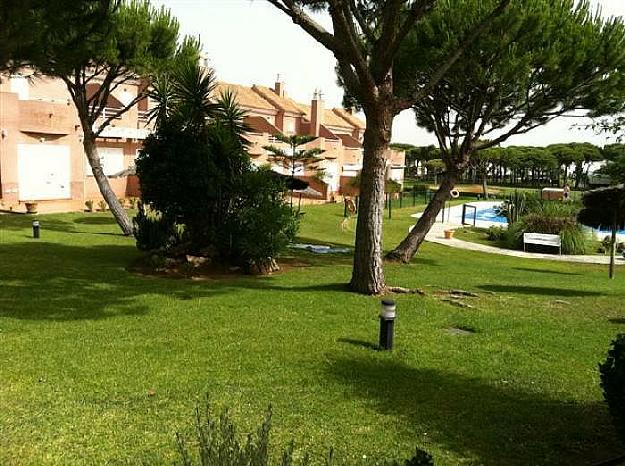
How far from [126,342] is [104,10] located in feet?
15.9

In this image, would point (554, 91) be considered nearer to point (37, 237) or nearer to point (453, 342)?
point (453, 342)

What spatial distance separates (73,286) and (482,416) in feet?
24.9

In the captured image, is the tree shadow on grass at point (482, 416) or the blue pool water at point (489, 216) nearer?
the tree shadow on grass at point (482, 416)

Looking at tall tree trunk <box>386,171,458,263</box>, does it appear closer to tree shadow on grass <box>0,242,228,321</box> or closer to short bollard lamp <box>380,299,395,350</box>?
tree shadow on grass <box>0,242,228,321</box>

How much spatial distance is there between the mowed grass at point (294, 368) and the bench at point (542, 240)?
11.6 meters

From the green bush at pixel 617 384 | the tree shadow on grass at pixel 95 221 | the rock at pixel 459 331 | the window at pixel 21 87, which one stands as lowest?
the rock at pixel 459 331

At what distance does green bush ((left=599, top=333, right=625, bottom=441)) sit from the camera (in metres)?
4.24

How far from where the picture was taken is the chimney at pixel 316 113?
155ft

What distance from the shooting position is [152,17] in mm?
17016

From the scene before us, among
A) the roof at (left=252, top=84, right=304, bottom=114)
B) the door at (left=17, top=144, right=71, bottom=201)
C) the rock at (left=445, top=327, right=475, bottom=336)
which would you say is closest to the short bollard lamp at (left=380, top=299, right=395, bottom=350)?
the rock at (left=445, top=327, right=475, bottom=336)

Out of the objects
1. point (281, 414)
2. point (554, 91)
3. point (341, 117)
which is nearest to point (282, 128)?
point (341, 117)

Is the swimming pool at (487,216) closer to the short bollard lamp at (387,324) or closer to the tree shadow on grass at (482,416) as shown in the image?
the short bollard lamp at (387,324)

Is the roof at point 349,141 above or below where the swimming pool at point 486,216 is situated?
above

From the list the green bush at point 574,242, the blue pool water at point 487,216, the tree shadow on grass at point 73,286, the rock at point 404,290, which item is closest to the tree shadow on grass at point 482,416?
the tree shadow on grass at point 73,286
